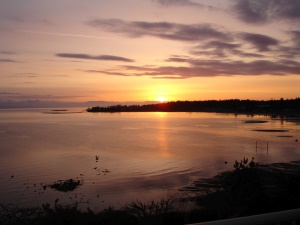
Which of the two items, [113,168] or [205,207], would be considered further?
[113,168]

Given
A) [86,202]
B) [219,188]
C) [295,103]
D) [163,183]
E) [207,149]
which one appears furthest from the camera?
[295,103]

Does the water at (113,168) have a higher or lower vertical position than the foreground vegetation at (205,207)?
Answer: lower

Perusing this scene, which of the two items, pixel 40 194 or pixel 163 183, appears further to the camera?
pixel 163 183

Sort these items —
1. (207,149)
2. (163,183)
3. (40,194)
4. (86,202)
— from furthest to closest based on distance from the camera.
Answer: (207,149), (163,183), (40,194), (86,202)

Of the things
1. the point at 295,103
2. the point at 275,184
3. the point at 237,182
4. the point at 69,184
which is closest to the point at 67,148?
the point at 69,184

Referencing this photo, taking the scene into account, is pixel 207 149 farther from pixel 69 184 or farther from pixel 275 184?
pixel 69 184

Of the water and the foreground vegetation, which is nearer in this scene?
the foreground vegetation

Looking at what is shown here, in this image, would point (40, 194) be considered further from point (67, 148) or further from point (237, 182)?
point (67, 148)

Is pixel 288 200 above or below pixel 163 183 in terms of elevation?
above

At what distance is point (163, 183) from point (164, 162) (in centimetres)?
1000

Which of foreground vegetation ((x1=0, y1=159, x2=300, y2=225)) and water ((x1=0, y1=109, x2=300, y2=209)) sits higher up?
foreground vegetation ((x1=0, y1=159, x2=300, y2=225))

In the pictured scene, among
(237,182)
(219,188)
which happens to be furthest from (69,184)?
(237,182)

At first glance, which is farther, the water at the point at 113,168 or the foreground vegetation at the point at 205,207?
the water at the point at 113,168

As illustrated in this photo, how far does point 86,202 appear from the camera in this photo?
66.9 ft
